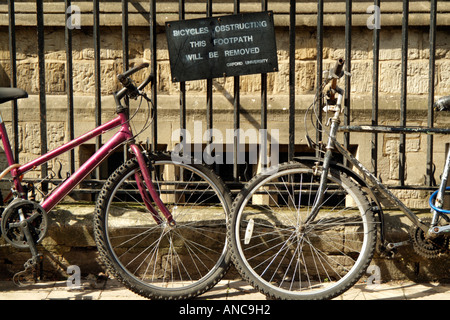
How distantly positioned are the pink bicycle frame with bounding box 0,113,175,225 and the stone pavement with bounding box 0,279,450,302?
60 cm

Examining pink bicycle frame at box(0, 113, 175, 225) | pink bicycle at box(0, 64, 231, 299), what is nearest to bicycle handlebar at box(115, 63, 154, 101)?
pink bicycle at box(0, 64, 231, 299)

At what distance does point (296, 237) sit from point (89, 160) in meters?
1.53

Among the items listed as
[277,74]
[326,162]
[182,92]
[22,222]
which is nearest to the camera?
[326,162]

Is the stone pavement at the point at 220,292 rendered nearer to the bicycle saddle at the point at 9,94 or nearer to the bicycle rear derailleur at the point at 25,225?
the bicycle rear derailleur at the point at 25,225

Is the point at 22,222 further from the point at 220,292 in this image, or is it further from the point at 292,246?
the point at 292,246

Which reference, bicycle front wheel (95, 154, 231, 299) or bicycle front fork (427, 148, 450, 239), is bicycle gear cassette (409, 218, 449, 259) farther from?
bicycle front wheel (95, 154, 231, 299)

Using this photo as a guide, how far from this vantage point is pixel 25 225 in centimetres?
448

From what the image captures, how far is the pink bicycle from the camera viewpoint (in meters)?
4.46

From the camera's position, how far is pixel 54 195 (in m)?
4.54

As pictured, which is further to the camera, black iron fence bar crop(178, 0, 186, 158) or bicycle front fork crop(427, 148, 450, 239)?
black iron fence bar crop(178, 0, 186, 158)

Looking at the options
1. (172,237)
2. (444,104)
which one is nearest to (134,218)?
(172,237)

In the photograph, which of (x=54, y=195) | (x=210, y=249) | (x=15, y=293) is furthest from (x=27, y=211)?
(x=210, y=249)

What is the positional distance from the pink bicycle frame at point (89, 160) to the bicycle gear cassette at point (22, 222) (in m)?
0.07

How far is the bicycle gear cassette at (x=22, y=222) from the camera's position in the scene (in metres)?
4.47
